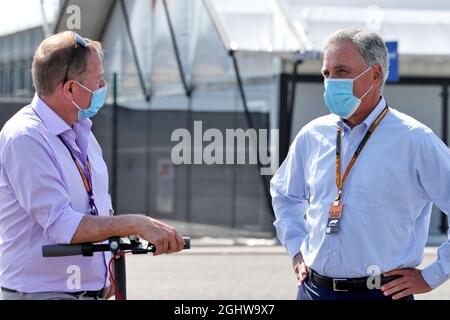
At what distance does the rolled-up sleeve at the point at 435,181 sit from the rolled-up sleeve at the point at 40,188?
1.50 meters

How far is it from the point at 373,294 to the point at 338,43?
113 centimetres

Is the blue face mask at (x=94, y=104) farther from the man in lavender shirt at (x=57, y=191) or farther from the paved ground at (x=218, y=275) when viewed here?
the paved ground at (x=218, y=275)

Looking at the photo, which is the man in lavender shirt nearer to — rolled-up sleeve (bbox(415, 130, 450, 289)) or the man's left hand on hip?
the man's left hand on hip

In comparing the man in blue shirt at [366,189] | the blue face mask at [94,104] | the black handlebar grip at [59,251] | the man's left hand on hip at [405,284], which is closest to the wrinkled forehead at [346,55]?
the man in blue shirt at [366,189]

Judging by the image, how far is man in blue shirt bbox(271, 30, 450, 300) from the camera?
429 cm

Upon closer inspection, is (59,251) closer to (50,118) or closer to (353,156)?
(50,118)

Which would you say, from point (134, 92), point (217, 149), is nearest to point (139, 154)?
point (217, 149)

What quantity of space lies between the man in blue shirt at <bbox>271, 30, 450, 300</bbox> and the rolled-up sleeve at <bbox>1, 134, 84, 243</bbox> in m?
1.26

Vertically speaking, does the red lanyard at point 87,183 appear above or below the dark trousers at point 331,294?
above

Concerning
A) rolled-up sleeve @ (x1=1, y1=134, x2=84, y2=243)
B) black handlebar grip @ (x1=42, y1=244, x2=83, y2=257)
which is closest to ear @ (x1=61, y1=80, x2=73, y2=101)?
rolled-up sleeve @ (x1=1, y1=134, x2=84, y2=243)

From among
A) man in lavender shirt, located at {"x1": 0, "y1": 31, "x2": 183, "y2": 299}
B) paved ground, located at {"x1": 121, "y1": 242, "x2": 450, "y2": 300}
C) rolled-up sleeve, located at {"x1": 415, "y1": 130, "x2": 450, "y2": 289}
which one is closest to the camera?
man in lavender shirt, located at {"x1": 0, "y1": 31, "x2": 183, "y2": 299}

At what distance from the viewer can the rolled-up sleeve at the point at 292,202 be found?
15.7 feet

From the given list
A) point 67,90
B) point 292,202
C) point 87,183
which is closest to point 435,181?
point 292,202

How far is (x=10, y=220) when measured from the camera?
3.83 metres
